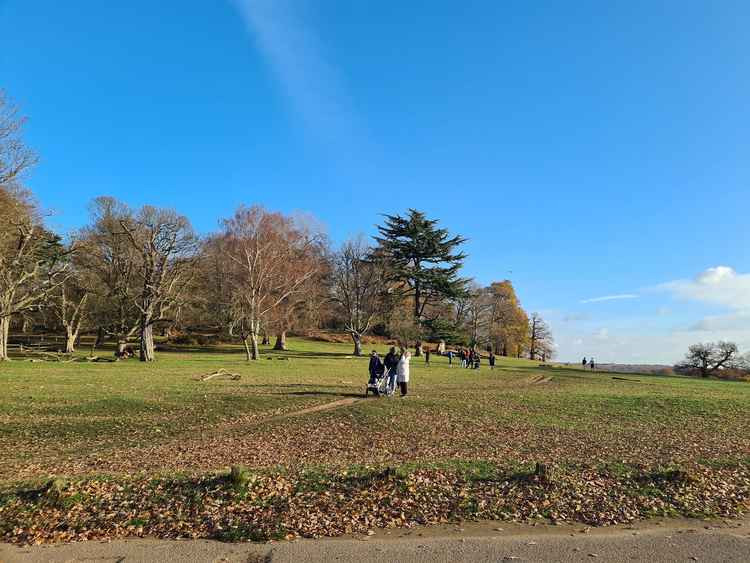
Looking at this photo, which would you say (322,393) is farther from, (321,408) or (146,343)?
(146,343)

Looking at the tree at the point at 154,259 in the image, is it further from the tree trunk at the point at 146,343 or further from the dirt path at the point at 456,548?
the dirt path at the point at 456,548

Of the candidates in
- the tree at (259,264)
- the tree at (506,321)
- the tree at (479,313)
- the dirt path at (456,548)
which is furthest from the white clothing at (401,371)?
the tree at (506,321)

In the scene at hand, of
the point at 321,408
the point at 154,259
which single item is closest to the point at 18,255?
the point at 154,259

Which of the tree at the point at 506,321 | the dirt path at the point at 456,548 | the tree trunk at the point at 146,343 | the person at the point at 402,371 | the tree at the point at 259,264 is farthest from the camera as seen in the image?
the tree at the point at 506,321

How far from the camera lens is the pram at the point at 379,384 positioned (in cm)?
1936

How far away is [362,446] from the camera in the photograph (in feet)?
39.8

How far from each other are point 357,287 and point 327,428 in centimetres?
3990

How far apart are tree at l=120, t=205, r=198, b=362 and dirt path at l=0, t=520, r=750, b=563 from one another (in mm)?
34425

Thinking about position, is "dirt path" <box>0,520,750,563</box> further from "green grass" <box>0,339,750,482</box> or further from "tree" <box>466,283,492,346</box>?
"tree" <box>466,283,492,346</box>

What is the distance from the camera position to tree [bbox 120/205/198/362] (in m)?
38.5

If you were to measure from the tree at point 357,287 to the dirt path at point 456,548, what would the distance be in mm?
46796

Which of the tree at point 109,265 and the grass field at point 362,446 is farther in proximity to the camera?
the tree at point 109,265

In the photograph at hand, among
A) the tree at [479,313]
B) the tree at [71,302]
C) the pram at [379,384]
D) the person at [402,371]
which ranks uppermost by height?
the tree at [479,313]

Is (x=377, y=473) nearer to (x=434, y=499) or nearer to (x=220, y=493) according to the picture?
(x=434, y=499)
